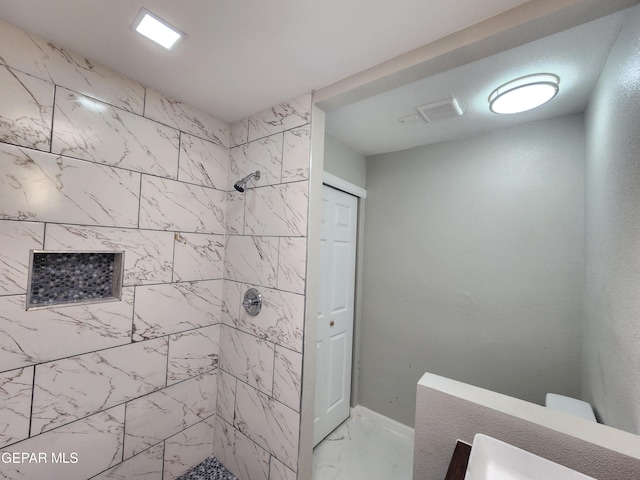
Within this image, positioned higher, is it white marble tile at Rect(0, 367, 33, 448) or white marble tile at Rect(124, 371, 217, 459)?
white marble tile at Rect(0, 367, 33, 448)

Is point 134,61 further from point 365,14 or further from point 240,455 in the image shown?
point 240,455

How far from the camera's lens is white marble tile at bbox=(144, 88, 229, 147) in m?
1.58

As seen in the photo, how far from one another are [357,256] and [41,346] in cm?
221

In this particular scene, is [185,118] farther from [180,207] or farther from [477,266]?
[477,266]

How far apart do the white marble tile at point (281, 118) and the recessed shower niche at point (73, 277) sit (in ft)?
3.79

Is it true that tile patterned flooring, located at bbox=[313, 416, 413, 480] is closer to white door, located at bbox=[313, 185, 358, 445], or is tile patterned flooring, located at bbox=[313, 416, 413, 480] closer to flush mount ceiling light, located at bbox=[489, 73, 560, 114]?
white door, located at bbox=[313, 185, 358, 445]

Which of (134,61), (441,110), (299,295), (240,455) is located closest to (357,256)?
(299,295)

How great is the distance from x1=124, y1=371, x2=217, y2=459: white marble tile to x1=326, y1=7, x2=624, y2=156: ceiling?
217 centimetres

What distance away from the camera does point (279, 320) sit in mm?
1608

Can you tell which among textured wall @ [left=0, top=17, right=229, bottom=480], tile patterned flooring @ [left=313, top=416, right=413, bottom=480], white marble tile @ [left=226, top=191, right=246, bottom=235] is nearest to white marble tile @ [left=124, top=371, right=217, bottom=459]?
textured wall @ [left=0, top=17, right=229, bottom=480]

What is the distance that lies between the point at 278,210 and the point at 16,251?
1.22m

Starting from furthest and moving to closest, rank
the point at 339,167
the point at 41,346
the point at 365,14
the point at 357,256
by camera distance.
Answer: the point at 357,256 < the point at 339,167 < the point at 41,346 < the point at 365,14

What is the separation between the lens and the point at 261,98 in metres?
1.63

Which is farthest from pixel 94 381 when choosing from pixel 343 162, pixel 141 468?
pixel 343 162
